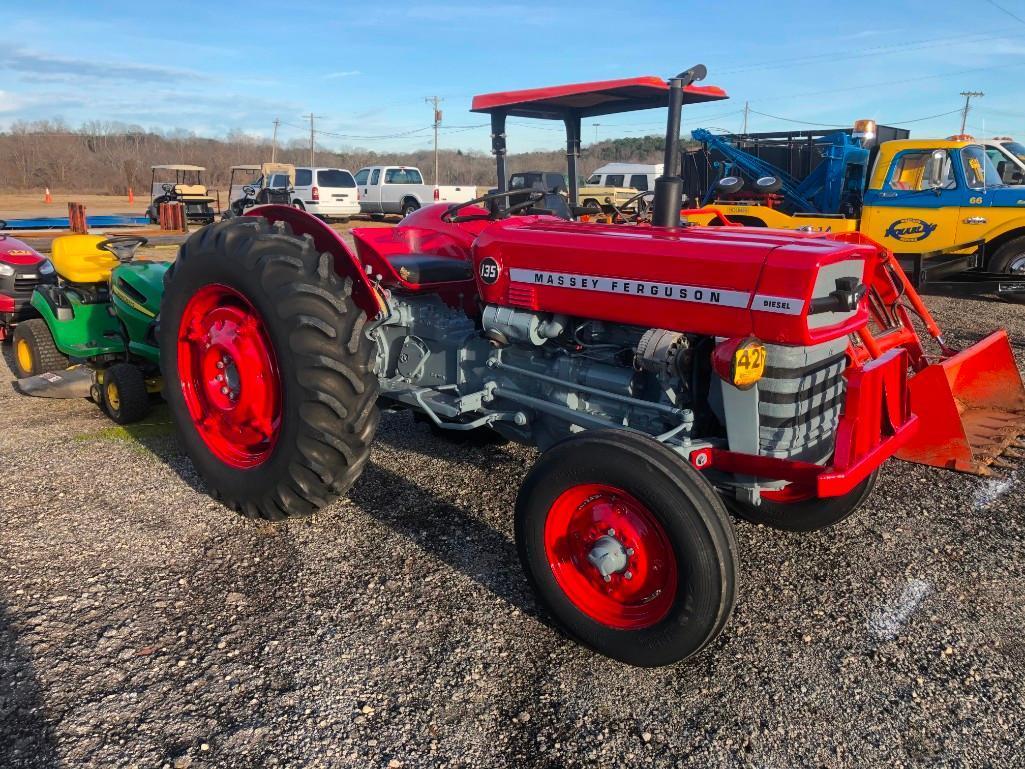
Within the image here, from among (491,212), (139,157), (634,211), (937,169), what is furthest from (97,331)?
(139,157)

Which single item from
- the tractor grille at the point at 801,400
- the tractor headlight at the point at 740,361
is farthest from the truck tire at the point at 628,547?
the tractor grille at the point at 801,400

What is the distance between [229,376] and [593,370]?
1.63 m

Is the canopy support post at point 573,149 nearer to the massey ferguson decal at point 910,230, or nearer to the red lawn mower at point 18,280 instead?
the red lawn mower at point 18,280

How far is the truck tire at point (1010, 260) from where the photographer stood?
957 cm

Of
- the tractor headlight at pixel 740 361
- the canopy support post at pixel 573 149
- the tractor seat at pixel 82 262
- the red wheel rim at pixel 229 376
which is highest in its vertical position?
the canopy support post at pixel 573 149

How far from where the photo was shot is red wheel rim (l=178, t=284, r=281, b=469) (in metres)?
3.29

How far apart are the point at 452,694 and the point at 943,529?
2.45 m

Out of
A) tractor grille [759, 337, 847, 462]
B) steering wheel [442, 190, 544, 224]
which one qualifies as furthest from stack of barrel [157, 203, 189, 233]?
tractor grille [759, 337, 847, 462]

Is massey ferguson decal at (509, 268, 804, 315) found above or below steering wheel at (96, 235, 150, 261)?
below

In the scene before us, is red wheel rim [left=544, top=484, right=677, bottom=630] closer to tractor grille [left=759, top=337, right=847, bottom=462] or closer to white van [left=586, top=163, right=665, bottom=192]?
tractor grille [left=759, top=337, right=847, bottom=462]

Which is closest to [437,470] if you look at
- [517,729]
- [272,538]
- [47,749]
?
[272,538]

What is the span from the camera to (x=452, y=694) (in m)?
2.34

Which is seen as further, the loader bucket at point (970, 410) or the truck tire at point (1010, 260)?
the truck tire at point (1010, 260)

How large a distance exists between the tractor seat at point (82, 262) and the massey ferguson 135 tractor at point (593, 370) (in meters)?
2.03
